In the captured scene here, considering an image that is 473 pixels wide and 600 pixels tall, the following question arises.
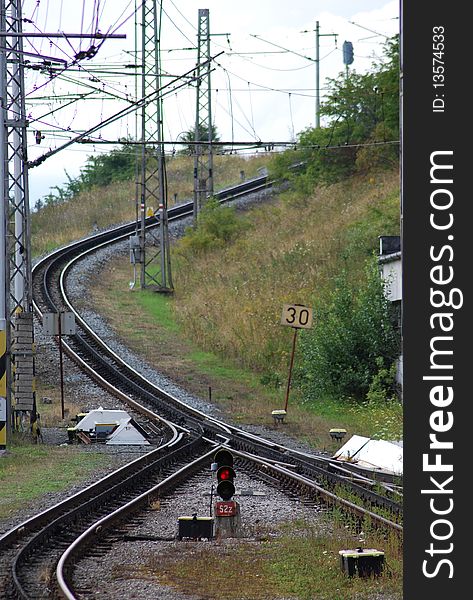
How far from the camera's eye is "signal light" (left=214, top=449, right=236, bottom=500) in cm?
1452

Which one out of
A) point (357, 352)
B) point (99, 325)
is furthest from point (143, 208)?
point (357, 352)

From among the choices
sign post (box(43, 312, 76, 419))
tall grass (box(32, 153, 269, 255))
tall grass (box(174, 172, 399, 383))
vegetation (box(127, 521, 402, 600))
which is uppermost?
tall grass (box(32, 153, 269, 255))

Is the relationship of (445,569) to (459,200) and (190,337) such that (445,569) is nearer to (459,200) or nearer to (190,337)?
(459,200)

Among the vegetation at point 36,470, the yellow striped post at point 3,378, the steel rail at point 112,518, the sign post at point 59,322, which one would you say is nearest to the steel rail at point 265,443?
the steel rail at point 112,518

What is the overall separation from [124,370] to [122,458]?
13298 millimetres

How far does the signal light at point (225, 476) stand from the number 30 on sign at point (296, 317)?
15.9 metres

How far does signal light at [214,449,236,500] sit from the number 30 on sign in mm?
15892

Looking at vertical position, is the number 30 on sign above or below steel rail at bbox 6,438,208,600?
above

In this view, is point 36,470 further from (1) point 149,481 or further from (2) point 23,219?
(2) point 23,219

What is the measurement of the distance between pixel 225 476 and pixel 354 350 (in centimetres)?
1848

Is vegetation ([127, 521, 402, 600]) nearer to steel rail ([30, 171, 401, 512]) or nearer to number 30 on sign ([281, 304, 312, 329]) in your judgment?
steel rail ([30, 171, 401, 512])

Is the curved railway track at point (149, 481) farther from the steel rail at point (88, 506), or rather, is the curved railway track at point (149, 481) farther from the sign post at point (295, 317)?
the sign post at point (295, 317)

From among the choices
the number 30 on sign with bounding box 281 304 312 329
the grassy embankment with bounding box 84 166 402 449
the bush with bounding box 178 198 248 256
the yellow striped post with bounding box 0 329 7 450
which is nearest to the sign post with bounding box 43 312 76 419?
the grassy embankment with bounding box 84 166 402 449

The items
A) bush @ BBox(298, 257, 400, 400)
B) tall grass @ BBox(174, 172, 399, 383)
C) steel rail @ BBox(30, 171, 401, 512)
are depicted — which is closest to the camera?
steel rail @ BBox(30, 171, 401, 512)
